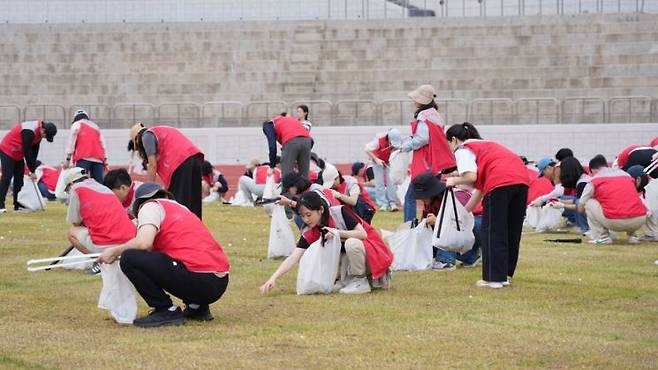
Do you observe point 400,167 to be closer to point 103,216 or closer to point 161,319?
point 103,216

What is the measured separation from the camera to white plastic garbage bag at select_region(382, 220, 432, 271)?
13062 mm

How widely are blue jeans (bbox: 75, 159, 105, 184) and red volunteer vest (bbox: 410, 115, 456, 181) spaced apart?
6633 mm

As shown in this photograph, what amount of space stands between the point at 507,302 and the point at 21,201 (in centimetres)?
1245

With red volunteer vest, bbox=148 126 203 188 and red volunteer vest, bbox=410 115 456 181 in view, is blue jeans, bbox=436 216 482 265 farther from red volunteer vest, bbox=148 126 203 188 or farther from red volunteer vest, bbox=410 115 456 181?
red volunteer vest, bbox=148 126 203 188

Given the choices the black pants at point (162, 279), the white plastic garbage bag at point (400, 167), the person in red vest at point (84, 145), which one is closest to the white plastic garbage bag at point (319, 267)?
the black pants at point (162, 279)

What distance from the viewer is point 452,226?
12492 mm

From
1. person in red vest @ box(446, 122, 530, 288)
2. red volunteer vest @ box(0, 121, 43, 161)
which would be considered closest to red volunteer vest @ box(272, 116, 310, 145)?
red volunteer vest @ box(0, 121, 43, 161)

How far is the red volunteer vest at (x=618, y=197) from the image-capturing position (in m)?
15.6

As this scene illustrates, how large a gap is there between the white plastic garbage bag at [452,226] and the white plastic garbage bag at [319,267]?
158 cm

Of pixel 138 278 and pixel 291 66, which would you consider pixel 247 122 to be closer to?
pixel 291 66

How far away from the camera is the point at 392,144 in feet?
69.2

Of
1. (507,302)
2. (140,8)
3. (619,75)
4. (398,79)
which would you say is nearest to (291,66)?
(398,79)

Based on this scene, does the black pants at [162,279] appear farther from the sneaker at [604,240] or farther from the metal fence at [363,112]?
the metal fence at [363,112]

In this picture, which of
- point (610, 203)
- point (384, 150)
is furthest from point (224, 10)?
point (610, 203)
